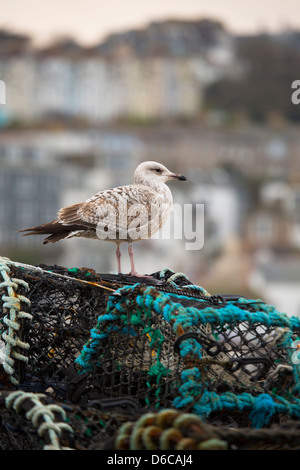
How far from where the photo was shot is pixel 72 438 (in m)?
1.12

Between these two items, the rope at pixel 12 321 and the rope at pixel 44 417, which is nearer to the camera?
the rope at pixel 44 417

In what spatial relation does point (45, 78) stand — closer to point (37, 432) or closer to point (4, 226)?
point (4, 226)

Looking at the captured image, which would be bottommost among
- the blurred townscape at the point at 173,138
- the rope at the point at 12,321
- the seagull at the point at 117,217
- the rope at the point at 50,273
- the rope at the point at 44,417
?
the rope at the point at 44,417

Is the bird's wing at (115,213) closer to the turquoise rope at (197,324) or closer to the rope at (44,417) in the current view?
the turquoise rope at (197,324)

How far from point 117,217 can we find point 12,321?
0.62 m

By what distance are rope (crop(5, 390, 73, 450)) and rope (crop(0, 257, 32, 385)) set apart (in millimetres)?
338

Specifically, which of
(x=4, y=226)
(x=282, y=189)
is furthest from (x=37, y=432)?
(x=282, y=189)

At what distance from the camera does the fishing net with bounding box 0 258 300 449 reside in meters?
1.09

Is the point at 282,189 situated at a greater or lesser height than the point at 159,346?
greater

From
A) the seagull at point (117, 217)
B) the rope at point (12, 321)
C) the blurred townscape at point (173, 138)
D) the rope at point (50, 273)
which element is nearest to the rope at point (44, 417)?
the rope at point (12, 321)

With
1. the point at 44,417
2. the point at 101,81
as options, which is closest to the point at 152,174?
the point at 44,417

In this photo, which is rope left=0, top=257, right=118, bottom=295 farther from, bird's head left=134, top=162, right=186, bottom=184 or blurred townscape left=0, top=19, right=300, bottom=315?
blurred townscape left=0, top=19, right=300, bottom=315

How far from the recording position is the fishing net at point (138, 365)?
3.59 feet

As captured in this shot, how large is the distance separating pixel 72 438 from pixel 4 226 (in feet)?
107
